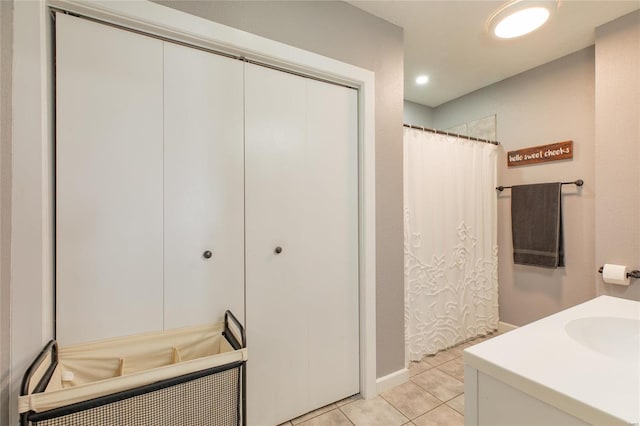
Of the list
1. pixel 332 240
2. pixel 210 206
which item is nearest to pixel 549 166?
pixel 332 240

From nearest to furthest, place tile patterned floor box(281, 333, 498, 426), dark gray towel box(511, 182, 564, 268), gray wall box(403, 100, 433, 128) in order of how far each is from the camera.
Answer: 1. tile patterned floor box(281, 333, 498, 426)
2. dark gray towel box(511, 182, 564, 268)
3. gray wall box(403, 100, 433, 128)

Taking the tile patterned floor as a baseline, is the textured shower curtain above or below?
above

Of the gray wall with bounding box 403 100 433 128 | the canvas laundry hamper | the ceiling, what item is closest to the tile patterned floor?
the canvas laundry hamper

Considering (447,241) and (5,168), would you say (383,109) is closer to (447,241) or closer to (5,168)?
(447,241)

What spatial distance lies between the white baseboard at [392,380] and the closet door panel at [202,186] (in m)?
1.08

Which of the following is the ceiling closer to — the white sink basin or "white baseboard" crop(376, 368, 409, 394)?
the white sink basin

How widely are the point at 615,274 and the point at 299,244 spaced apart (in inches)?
83.5

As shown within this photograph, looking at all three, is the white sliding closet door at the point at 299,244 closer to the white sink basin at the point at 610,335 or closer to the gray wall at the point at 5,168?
the gray wall at the point at 5,168

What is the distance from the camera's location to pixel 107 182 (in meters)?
1.11

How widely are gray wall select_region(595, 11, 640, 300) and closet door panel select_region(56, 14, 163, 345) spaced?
281 cm

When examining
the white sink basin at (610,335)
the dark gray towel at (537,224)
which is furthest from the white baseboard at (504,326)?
the white sink basin at (610,335)

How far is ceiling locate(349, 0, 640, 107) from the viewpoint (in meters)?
1.70

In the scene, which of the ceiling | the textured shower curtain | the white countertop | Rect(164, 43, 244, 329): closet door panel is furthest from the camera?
the textured shower curtain

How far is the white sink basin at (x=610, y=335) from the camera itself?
877mm
